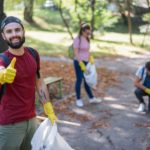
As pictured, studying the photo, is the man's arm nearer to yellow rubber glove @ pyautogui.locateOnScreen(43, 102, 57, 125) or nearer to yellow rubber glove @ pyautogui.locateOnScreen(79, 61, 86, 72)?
yellow rubber glove @ pyautogui.locateOnScreen(43, 102, 57, 125)

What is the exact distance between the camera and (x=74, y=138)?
6086mm

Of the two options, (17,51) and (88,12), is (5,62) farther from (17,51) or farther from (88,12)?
(88,12)

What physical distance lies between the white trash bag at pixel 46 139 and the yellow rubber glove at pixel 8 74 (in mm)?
669

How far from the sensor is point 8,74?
3.08m

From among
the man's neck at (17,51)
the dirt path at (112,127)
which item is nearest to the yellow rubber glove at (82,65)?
the dirt path at (112,127)

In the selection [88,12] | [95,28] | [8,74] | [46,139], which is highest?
[8,74]

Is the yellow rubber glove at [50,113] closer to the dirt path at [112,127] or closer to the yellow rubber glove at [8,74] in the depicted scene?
the yellow rubber glove at [8,74]

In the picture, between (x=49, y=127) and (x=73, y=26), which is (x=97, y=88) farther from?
(x=73, y=26)

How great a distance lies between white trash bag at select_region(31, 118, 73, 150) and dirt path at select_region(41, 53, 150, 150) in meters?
2.07

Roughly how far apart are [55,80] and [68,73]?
316 centimetres

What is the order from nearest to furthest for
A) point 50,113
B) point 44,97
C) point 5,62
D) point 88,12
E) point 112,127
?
1. point 5,62
2. point 50,113
3. point 44,97
4. point 112,127
5. point 88,12

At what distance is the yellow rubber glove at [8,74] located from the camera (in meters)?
3.10

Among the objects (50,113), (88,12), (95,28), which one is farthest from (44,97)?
(95,28)

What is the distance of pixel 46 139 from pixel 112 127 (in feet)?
10.8
